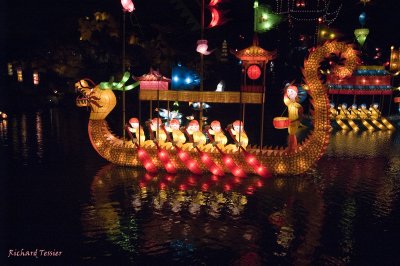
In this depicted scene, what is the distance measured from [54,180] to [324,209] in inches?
254

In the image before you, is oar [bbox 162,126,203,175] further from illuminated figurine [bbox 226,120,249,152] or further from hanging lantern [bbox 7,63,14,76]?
hanging lantern [bbox 7,63,14,76]

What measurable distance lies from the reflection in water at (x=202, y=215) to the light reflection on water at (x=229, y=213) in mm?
18

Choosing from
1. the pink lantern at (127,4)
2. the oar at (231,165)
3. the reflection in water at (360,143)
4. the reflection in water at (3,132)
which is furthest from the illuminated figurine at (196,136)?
the reflection in water at (3,132)

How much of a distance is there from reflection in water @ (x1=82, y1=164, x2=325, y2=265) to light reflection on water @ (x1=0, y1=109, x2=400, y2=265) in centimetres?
2

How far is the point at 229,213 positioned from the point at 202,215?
531 millimetres

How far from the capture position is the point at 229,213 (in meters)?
7.90

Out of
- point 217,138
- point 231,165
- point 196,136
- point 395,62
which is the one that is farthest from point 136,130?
point 395,62

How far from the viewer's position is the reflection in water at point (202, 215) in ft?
21.0

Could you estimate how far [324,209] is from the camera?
8273mm

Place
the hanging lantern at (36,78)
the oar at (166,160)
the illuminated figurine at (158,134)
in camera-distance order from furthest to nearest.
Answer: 1. the hanging lantern at (36,78)
2. the illuminated figurine at (158,134)
3. the oar at (166,160)

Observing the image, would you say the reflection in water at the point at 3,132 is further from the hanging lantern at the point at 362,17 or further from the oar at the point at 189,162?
the hanging lantern at the point at 362,17

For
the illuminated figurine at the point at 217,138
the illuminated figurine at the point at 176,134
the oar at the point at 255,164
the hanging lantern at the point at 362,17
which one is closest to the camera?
the oar at the point at 255,164

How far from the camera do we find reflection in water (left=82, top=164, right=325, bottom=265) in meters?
6.39

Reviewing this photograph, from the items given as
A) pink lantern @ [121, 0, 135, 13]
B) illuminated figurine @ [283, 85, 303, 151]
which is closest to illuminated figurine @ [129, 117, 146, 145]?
pink lantern @ [121, 0, 135, 13]
